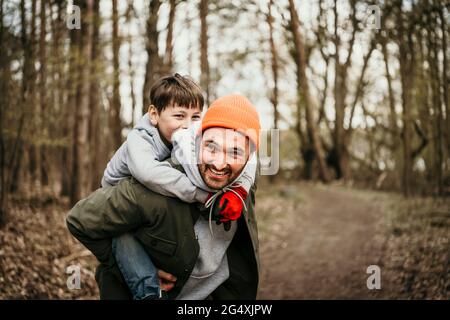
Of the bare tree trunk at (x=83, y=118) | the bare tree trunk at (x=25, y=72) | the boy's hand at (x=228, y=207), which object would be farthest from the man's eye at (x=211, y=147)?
the bare tree trunk at (x=83, y=118)

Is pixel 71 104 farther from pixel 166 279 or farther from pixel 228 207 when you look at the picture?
pixel 228 207

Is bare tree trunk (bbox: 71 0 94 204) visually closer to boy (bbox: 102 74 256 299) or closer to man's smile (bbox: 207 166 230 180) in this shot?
boy (bbox: 102 74 256 299)

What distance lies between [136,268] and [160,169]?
53 centimetres

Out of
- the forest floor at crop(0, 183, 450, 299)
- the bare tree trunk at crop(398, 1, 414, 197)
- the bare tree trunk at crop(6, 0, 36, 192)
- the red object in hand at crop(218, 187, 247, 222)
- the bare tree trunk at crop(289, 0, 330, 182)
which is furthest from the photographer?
the bare tree trunk at crop(289, 0, 330, 182)

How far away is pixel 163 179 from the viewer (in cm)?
200

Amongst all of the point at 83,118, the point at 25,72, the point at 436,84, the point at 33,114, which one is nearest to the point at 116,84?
the point at 83,118

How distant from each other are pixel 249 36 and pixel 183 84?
16.6m

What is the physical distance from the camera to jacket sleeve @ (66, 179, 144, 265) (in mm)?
1971

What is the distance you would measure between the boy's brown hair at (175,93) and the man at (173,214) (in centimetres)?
41

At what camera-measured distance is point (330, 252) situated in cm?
729

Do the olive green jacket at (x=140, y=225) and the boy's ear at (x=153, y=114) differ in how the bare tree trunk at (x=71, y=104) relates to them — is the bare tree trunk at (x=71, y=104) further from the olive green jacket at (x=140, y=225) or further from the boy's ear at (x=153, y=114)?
the olive green jacket at (x=140, y=225)

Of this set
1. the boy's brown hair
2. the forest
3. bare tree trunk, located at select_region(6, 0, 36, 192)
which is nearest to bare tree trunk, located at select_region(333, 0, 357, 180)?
the forest

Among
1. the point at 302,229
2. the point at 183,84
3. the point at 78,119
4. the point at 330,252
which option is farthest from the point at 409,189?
the point at 183,84

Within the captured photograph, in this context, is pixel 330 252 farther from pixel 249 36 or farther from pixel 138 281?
pixel 249 36
